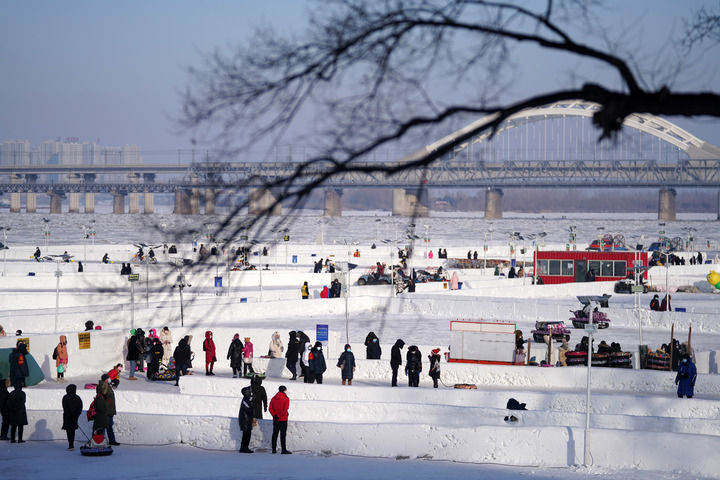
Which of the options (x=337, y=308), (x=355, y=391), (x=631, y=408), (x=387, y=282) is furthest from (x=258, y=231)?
(x=387, y=282)

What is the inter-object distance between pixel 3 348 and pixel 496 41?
1361cm

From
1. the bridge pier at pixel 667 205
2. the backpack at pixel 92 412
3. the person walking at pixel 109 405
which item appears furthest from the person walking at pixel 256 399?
the bridge pier at pixel 667 205

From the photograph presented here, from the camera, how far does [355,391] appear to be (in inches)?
546

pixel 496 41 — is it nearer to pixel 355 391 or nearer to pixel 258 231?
pixel 258 231

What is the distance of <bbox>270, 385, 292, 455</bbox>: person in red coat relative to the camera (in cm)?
1070

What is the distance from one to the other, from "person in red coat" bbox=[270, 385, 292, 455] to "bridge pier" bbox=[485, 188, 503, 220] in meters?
132

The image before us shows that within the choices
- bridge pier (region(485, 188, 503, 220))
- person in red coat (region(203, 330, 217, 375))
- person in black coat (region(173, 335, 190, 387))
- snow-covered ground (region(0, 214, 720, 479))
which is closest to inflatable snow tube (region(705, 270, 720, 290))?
snow-covered ground (region(0, 214, 720, 479))

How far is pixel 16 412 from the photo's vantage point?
1127 cm

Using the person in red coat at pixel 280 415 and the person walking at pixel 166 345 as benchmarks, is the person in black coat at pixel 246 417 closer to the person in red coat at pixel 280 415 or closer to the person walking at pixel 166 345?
the person in red coat at pixel 280 415

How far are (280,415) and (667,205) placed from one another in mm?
133433

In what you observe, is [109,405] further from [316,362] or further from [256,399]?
[316,362]

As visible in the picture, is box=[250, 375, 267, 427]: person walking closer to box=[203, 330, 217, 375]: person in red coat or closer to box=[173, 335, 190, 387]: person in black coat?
box=[173, 335, 190, 387]: person in black coat

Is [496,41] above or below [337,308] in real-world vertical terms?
above

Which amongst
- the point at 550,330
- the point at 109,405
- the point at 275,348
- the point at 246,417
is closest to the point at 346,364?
the point at 275,348
